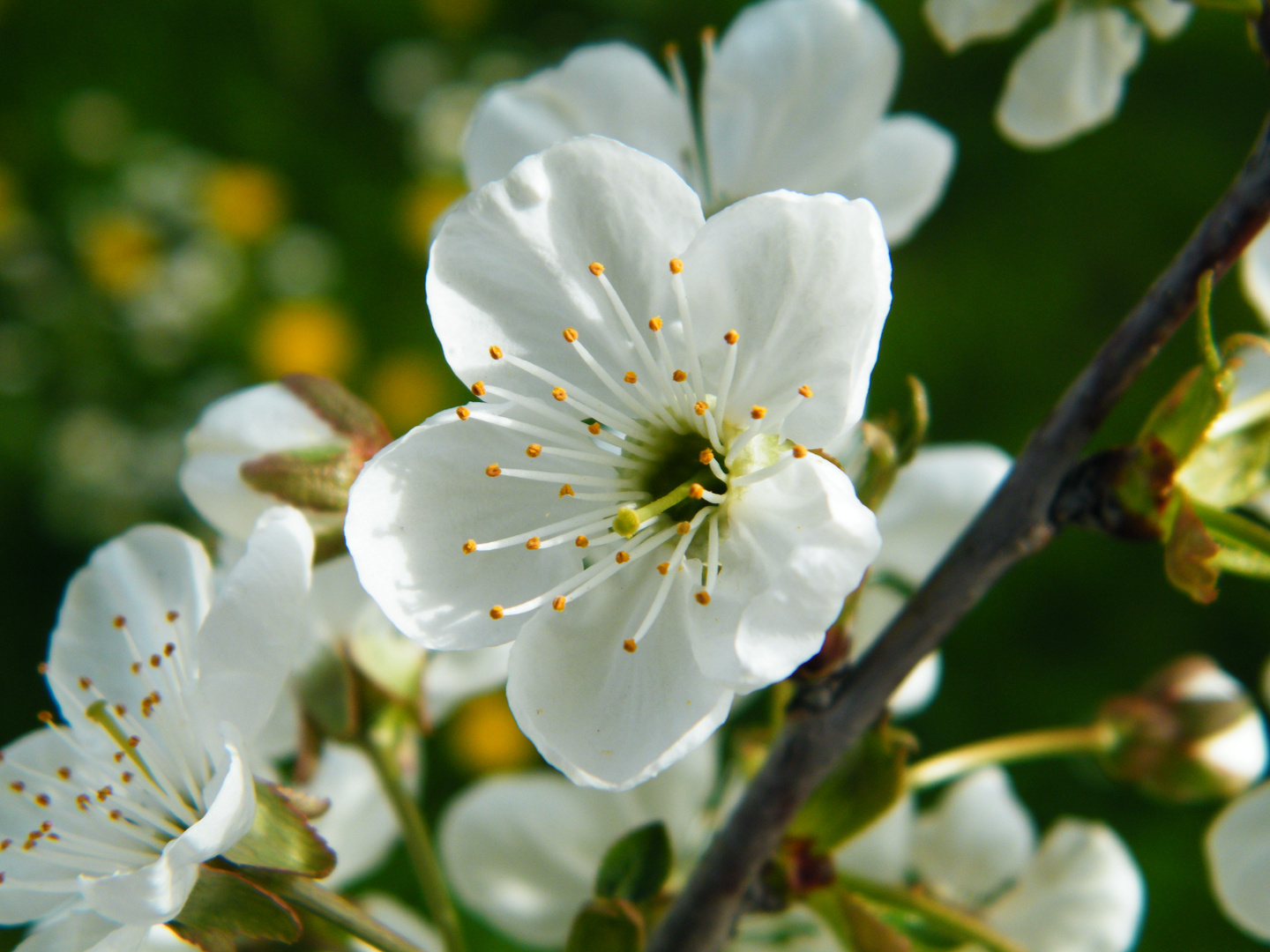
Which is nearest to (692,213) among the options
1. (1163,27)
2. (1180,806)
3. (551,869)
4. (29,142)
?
(1163,27)

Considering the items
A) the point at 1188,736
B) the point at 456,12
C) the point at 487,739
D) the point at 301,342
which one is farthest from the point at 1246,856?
the point at 456,12

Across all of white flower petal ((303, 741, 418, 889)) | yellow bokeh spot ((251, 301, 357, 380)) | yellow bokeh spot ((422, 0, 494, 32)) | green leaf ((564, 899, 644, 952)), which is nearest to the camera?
green leaf ((564, 899, 644, 952))

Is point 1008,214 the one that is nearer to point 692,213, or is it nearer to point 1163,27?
point 1163,27

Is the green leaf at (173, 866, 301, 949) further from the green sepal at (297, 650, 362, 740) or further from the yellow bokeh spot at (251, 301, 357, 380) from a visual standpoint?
the yellow bokeh spot at (251, 301, 357, 380)

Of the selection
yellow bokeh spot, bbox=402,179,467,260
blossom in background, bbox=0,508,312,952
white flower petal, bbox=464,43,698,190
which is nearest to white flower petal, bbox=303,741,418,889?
blossom in background, bbox=0,508,312,952

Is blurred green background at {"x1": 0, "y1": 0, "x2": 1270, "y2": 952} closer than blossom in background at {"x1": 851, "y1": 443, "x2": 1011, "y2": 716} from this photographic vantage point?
No

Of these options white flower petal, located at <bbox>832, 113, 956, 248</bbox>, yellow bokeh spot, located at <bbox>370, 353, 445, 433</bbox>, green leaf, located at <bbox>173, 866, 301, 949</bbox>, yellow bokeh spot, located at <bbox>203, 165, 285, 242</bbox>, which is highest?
white flower petal, located at <bbox>832, 113, 956, 248</bbox>

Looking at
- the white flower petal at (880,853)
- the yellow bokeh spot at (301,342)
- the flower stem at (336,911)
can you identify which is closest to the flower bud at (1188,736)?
the white flower petal at (880,853)

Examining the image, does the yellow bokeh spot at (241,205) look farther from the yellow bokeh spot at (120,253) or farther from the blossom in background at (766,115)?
the blossom in background at (766,115)
